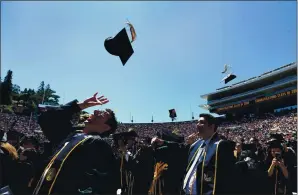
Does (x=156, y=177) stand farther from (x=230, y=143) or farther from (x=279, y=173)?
(x=230, y=143)

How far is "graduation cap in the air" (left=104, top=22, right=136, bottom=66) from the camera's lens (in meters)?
5.61

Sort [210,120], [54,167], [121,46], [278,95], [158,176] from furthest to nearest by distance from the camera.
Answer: [278,95] → [158,176] → [121,46] → [210,120] → [54,167]

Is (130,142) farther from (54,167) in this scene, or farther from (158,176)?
(54,167)

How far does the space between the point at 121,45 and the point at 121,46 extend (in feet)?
0.07

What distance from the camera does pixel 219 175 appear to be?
3459 mm

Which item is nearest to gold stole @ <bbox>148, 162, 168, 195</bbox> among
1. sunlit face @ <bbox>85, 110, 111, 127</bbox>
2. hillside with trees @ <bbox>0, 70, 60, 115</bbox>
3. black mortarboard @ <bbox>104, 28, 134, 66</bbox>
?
black mortarboard @ <bbox>104, 28, 134, 66</bbox>

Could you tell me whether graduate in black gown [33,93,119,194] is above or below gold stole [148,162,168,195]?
above

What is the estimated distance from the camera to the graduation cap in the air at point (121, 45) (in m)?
5.61

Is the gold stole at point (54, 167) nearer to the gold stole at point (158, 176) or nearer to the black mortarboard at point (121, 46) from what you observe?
the black mortarboard at point (121, 46)

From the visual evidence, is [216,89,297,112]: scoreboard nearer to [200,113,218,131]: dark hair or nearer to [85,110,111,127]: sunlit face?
[200,113,218,131]: dark hair

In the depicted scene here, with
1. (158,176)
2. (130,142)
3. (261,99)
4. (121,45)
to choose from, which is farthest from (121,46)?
(261,99)

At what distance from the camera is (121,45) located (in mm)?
5824

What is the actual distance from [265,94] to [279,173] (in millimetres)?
61034

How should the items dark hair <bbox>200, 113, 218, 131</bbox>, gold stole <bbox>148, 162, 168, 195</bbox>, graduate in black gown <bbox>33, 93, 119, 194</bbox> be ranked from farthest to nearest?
gold stole <bbox>148, 162, 168, 195</bbox> < dark hair <bbox>200, 113, 218, 131</bbox> < graduate in black gown <bbox>33, 93, 119, 194</bbox>
